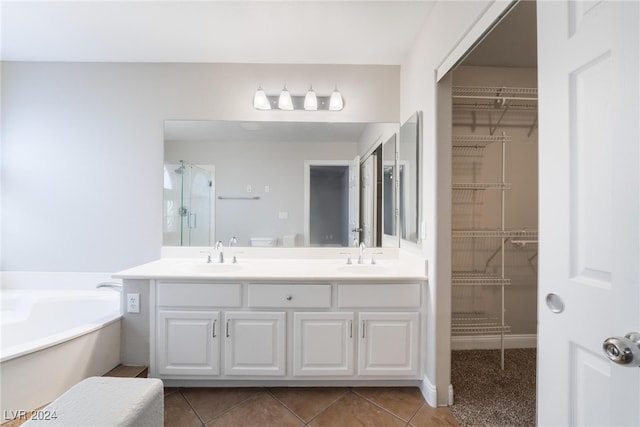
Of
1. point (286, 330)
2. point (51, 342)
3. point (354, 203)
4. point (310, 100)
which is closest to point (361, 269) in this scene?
point (354, 203)

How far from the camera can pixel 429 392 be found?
1721mm

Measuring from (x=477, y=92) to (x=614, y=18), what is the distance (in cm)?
177

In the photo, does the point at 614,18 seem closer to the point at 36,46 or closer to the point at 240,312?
the point at 240,312

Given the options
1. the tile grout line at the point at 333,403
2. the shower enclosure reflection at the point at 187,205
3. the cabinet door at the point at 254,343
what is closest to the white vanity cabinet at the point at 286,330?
the cabinet door at the point at 254,343

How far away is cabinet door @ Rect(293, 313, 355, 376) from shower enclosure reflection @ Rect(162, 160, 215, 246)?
112 cm

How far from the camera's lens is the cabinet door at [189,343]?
5.83ft

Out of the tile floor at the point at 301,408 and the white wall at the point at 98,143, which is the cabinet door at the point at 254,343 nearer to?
the tile floor at the point at 301,408

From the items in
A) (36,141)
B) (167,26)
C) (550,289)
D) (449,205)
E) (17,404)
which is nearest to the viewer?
(550,289)

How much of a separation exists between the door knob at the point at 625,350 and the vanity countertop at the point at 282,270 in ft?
3.71

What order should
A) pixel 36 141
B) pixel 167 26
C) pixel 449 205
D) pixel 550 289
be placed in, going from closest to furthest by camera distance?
1. pixel 550 289
2. pixel 449 205
3. pixel 167 26
4. pixel 36 141

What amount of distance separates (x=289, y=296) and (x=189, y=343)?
72cm

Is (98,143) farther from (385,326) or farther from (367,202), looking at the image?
(385,326)

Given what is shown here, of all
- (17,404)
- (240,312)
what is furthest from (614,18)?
(17,404)

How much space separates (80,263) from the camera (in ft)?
7.56
